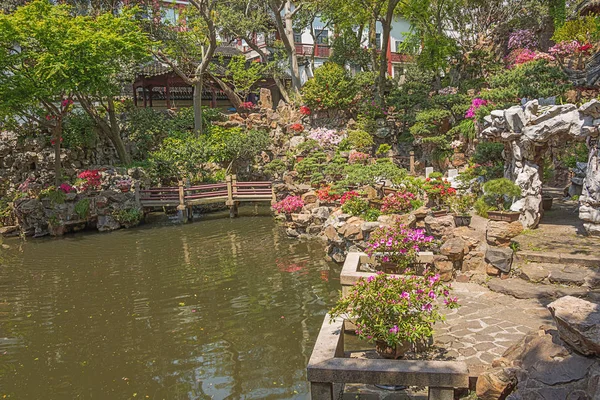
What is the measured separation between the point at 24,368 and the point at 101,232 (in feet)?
45.2

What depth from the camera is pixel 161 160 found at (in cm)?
2611

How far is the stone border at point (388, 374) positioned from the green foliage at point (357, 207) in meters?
9.90

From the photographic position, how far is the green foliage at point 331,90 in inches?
1089

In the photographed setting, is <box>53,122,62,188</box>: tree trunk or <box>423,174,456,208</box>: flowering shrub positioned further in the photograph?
<box>53,122,62,188</box>: tree trunk

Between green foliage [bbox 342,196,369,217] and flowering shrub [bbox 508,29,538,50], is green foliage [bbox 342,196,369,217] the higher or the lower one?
the lower one

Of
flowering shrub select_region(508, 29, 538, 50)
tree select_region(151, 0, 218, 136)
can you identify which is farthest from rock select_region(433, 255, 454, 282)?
flowering shrub select_region(508, 29, 538, 50)

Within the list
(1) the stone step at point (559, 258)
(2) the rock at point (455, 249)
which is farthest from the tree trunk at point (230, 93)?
(1) the stone step at point (559, 258)

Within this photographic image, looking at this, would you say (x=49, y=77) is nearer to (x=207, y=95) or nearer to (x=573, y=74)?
(x=207, y=95)

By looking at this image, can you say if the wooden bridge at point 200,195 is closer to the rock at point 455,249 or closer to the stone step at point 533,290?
the rock at point 455,249

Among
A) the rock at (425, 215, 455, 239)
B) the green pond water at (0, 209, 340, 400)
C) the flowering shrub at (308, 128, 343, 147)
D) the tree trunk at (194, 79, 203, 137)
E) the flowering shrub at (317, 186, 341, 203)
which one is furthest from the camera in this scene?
the tree trunk at (194, 79, 203, 137)

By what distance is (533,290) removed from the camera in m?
9.45

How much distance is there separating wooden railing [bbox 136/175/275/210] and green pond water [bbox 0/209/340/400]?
4461mm

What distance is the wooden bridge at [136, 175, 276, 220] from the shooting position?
23.7 metres

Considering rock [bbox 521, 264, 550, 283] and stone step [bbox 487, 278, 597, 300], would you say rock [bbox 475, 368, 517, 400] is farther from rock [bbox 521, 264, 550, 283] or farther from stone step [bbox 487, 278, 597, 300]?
rock [bbox 521, 264, 550, 283]
